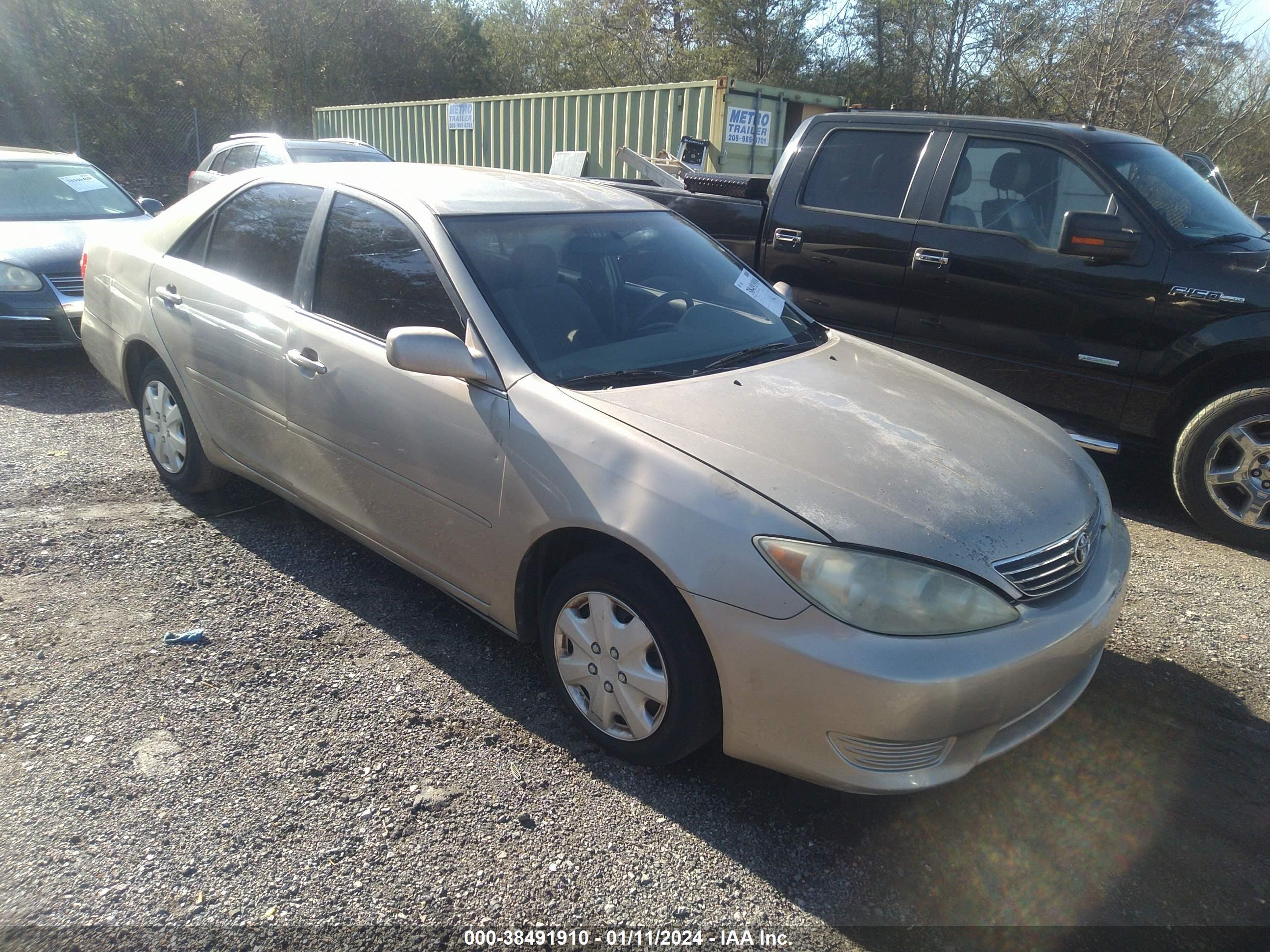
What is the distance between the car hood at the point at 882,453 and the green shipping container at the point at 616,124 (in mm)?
9465

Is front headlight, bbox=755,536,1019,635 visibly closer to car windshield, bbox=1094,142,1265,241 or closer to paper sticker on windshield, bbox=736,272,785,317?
paper sticker on windshield, bbox=736,272,785,317

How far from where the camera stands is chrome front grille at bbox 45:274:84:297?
6715mm

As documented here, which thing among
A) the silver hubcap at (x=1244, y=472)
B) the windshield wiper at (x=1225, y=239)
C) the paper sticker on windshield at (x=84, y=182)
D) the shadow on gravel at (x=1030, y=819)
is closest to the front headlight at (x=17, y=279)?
the paper sticker on windshield at (x=84, y=182)

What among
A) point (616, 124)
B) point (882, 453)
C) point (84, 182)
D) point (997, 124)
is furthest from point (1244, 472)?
point (616, 124)

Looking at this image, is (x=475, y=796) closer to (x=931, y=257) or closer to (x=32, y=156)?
(x=931, y=257)

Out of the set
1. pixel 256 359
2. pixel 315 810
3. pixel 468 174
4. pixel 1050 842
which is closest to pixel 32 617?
pixel 256 359

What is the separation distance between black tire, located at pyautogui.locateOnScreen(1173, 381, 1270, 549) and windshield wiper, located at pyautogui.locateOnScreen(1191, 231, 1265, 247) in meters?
0.78

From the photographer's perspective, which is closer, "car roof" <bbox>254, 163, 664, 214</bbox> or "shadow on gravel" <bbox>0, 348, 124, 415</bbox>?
"car roof" <bbox>254, 163, 664, 214</bbox>

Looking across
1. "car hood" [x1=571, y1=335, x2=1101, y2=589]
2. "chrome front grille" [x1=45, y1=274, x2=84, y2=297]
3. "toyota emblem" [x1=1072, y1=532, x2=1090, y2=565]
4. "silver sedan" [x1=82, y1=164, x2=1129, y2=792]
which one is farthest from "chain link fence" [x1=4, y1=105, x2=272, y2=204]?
"toyota emblem" [x1=1072, y1=532, x2=1090, y2=565]

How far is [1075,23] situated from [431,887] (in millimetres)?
20467

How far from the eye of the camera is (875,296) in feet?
17.9

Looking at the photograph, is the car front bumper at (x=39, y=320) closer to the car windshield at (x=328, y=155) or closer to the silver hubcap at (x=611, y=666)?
the car windshield at (x=328, y=155)

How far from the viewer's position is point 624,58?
28250mm

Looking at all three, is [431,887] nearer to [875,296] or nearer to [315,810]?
[315,810]
